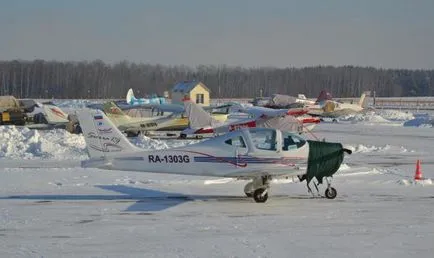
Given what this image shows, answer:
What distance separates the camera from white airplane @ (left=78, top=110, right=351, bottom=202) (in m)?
14.6

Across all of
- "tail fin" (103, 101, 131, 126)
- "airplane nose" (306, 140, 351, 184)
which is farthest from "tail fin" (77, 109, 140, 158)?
"tail fin" (103, 101, 131, 126)

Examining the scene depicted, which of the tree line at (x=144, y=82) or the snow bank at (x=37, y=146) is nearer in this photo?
the snow bank at (x=37, y=146)

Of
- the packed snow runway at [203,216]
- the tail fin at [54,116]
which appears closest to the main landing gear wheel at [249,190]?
the packed snow runway at [203,216]

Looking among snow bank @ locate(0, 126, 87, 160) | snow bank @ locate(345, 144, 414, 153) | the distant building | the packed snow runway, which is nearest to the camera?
the packed snow runway

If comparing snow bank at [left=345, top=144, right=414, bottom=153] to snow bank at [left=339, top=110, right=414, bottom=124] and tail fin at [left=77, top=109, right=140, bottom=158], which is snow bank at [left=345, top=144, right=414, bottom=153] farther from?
snow bank at [left=339, top=110, right=414, bottom=124]

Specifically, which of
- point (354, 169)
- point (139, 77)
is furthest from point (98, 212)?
point (139, 77)

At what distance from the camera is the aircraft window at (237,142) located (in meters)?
14.8

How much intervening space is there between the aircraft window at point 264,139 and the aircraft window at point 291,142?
0.25 meters

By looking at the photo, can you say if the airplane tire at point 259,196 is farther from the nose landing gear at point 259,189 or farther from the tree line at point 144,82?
the tree line at point 144,82

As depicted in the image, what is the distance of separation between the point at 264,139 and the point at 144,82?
16346 centimetres

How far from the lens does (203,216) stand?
1301cm

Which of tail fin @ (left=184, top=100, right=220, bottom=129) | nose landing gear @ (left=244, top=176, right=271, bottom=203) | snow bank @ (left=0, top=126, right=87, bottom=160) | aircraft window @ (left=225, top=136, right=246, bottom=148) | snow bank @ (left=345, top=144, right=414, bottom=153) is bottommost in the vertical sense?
snow bank @ (left=0, top=126, right=87, bottom=160)

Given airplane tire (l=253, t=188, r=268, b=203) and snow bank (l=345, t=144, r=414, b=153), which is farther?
snow bank (l=345, t=144, r=414, b=153)

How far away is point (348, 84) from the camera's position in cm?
19350
